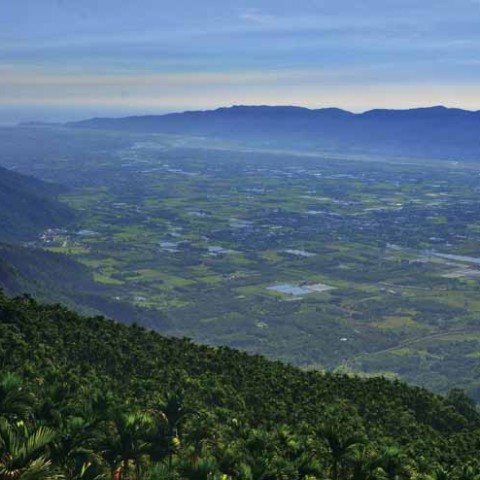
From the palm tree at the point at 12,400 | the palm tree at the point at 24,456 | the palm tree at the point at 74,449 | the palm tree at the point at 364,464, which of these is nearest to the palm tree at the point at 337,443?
the palm tree at the point at 364,464

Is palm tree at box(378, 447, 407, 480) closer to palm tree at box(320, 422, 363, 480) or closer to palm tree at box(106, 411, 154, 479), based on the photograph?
palm tree at box(320, 422, 363, 480)

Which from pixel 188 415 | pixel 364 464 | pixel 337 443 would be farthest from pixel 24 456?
pixel 188 415

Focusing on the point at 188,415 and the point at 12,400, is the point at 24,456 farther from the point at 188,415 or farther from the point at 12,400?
the point at 188,415

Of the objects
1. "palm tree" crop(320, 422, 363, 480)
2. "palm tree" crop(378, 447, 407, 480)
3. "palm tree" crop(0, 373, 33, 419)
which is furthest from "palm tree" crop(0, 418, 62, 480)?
"palm tree" crop(378, 447, 407, 480)

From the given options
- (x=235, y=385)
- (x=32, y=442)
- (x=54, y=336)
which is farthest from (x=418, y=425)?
(x=32, y=442)

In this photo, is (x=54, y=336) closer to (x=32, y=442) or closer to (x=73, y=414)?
(x=73, y=414)
